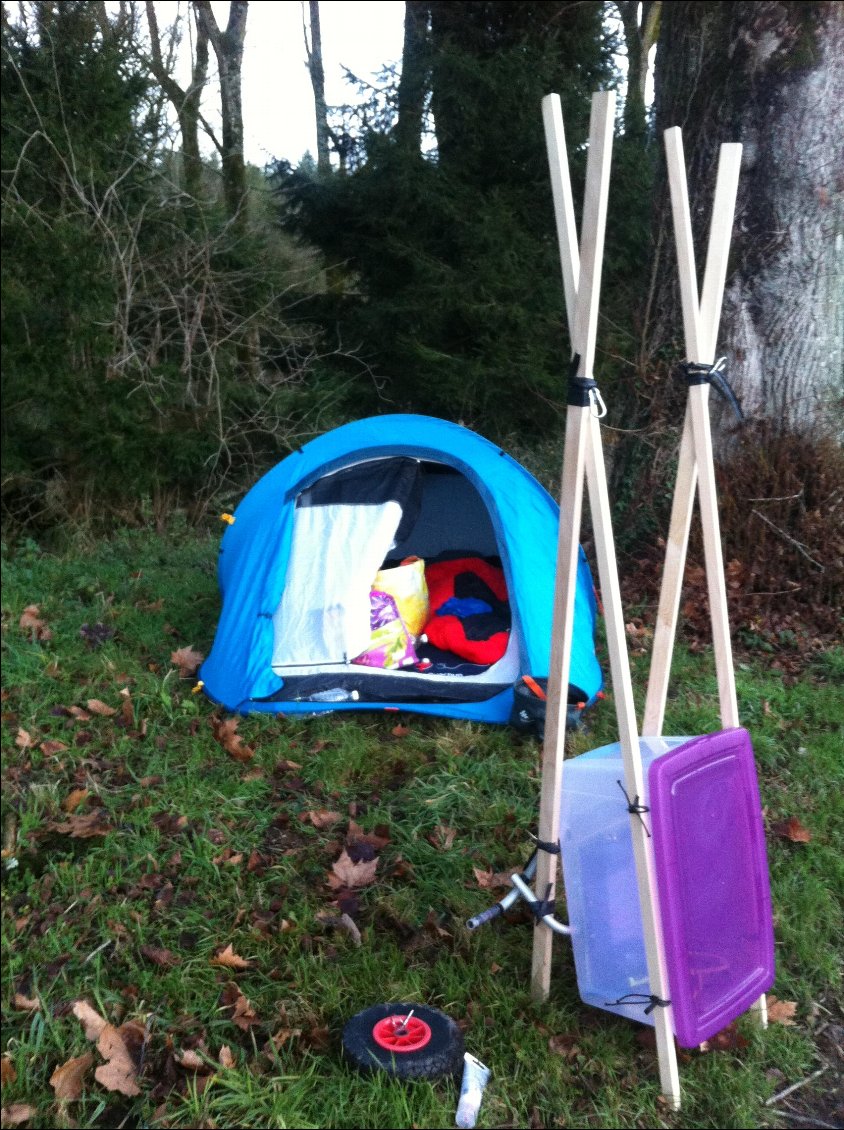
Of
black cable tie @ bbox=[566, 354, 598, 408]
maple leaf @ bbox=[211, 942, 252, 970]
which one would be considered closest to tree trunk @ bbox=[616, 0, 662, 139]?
black cable tie @ bbox=[566, 354, 598, 408]

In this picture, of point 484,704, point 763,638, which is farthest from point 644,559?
point 484,704

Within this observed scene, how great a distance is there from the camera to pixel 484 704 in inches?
168

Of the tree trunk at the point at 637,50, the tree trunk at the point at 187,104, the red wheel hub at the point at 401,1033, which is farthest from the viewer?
the tree trunk at the point at 637,50

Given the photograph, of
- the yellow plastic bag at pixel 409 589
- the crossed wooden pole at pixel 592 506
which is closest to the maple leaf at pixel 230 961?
the crossed wooden pole at pixel 592 506

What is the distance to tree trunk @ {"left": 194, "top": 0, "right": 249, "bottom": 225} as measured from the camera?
8828 millimetres

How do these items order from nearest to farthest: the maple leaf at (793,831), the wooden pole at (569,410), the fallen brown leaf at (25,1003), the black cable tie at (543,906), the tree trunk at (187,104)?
the wooden pole at (569,410)
the black cable tie at (543,906)
the fallen brown leaf at (25,1003)
the maple leaf at (793,831)
the tree trunk at (187,104)

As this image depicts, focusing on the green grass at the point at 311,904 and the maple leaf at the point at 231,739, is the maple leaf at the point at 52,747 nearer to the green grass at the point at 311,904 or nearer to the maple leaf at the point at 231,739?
the green grass at the point at 311,904

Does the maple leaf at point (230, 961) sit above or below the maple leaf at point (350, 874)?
below

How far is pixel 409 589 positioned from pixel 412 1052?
10.0 ft

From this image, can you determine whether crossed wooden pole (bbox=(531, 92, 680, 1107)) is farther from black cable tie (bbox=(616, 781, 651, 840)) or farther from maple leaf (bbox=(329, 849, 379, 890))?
maple leaf (bbox=(329, 849, 379, 890))

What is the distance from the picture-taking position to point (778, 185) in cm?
488

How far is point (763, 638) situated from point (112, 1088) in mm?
3574

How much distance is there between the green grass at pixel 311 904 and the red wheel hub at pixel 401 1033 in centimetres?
8

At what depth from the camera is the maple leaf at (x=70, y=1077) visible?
7.48 feet
